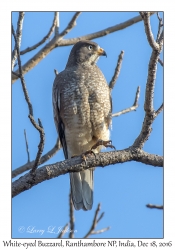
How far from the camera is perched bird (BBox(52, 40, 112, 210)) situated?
6.46 meters

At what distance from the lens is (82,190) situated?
677 centimetres

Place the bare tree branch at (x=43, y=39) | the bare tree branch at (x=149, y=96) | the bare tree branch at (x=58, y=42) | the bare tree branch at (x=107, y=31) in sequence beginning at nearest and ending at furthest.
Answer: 1. the bare tree branch at (x=149, y=96)
2. the bare tree branch at (x=43, y=39)
3. the bare tree branch at (x=58, y=42)
4. the bare tree branch at (x=107, y=31)

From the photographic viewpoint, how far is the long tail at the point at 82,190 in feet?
21.5

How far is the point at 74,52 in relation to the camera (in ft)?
24.6

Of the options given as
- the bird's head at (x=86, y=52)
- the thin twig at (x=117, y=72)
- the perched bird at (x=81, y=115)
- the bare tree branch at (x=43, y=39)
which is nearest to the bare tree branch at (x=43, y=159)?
the perched bird at (x=81, y=115)

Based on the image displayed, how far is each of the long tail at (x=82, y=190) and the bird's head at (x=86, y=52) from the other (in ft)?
5.98

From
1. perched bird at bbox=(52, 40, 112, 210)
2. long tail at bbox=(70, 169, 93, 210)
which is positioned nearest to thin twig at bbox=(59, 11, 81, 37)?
perched bird at bbox=(52, 40, 112, 210)

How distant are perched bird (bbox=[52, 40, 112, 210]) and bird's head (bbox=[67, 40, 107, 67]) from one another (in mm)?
420

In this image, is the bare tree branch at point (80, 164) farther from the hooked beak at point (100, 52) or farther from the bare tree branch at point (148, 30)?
the hooked beak at point (100, 52)

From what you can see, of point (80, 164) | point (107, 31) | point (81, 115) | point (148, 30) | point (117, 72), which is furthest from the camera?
point (107, 31)

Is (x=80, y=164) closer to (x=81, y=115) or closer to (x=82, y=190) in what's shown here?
(x=81, y=115)

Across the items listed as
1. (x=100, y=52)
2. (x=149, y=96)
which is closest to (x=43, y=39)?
(x=100, y=52)

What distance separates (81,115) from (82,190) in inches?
45.8

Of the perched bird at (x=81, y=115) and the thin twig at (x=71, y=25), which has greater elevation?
the thin twig at (x=71, y=25)
